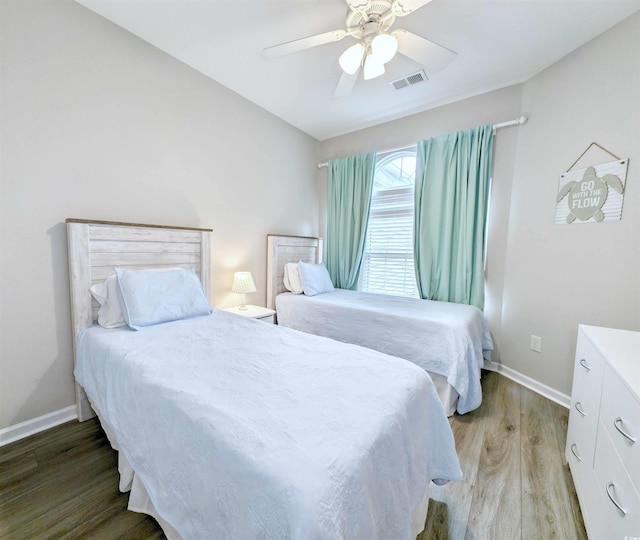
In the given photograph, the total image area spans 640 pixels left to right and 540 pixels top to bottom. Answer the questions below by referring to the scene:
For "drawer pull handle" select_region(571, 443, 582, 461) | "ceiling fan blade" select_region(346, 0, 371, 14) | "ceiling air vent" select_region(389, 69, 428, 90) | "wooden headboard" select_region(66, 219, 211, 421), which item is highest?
"ceiling air vent" select_region(389, 69, 428, 90)

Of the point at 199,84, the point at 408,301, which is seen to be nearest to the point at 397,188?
the point at 408,301

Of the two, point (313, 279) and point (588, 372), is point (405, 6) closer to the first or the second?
point (588, 372)

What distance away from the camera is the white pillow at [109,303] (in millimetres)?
1721

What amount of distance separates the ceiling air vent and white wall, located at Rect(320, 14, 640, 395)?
0.61 m

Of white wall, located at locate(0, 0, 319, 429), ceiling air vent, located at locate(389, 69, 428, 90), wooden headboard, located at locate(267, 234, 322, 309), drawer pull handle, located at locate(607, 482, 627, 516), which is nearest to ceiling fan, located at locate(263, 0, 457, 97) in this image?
ceiling air vent, located at locate(389, 69, 428, 90)

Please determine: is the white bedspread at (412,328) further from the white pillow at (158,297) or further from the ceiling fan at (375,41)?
the ceiling fan at (375,41)

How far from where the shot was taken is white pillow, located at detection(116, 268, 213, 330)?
1694 millimetres

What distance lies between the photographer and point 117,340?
148 centimetres

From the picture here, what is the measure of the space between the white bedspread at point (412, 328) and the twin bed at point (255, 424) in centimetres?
85

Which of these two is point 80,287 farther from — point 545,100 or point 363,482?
point 545,100

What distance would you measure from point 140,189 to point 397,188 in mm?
2671

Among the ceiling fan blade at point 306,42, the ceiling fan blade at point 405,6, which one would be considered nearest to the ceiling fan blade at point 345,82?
the ceiling fan blade at point 306,42

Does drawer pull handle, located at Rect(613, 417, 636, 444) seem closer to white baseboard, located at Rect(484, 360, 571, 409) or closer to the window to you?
white baseboard, located at Rect(484, 360, 571, 409)

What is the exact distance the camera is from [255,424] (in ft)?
2.63
